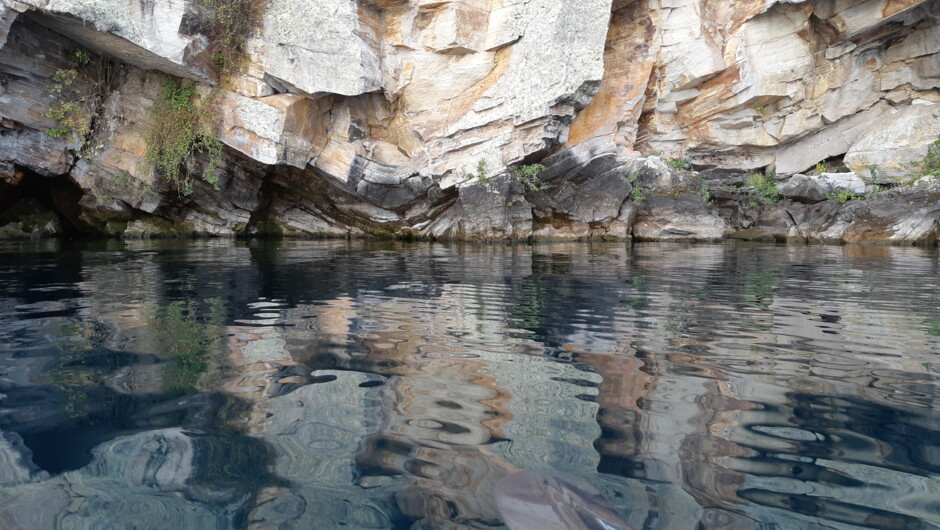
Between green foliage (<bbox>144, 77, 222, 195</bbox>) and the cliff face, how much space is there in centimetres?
46

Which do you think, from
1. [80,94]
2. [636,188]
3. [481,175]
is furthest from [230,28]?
[636,188]

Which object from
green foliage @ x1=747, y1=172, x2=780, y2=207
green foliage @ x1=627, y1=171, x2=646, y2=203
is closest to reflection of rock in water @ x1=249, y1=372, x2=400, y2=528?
green foliage @ x1=627, y1=171, x2=646, y2=203

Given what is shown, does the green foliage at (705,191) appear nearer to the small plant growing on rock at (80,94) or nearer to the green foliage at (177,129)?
the green foliage at (177,129)

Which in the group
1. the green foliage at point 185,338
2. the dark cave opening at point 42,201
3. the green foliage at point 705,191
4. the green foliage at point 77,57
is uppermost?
the green foliage at point 77,57

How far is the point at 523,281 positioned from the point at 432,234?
12047 millimetres

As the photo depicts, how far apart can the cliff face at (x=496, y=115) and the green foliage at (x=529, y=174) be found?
0.20 m

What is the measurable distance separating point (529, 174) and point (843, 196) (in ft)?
38.1

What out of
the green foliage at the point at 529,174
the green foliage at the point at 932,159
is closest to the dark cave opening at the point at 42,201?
the green foliage at the point at 529,174

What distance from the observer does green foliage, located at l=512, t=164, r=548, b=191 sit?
1698 centimetres

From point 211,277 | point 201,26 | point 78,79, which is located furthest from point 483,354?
point 78,79

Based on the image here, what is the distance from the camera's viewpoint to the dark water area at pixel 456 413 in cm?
159

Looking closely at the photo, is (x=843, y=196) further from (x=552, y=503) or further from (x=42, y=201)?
(x=42, y=201)

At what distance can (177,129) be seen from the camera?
15602mm

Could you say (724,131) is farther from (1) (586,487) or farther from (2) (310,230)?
(1) (586,487)
